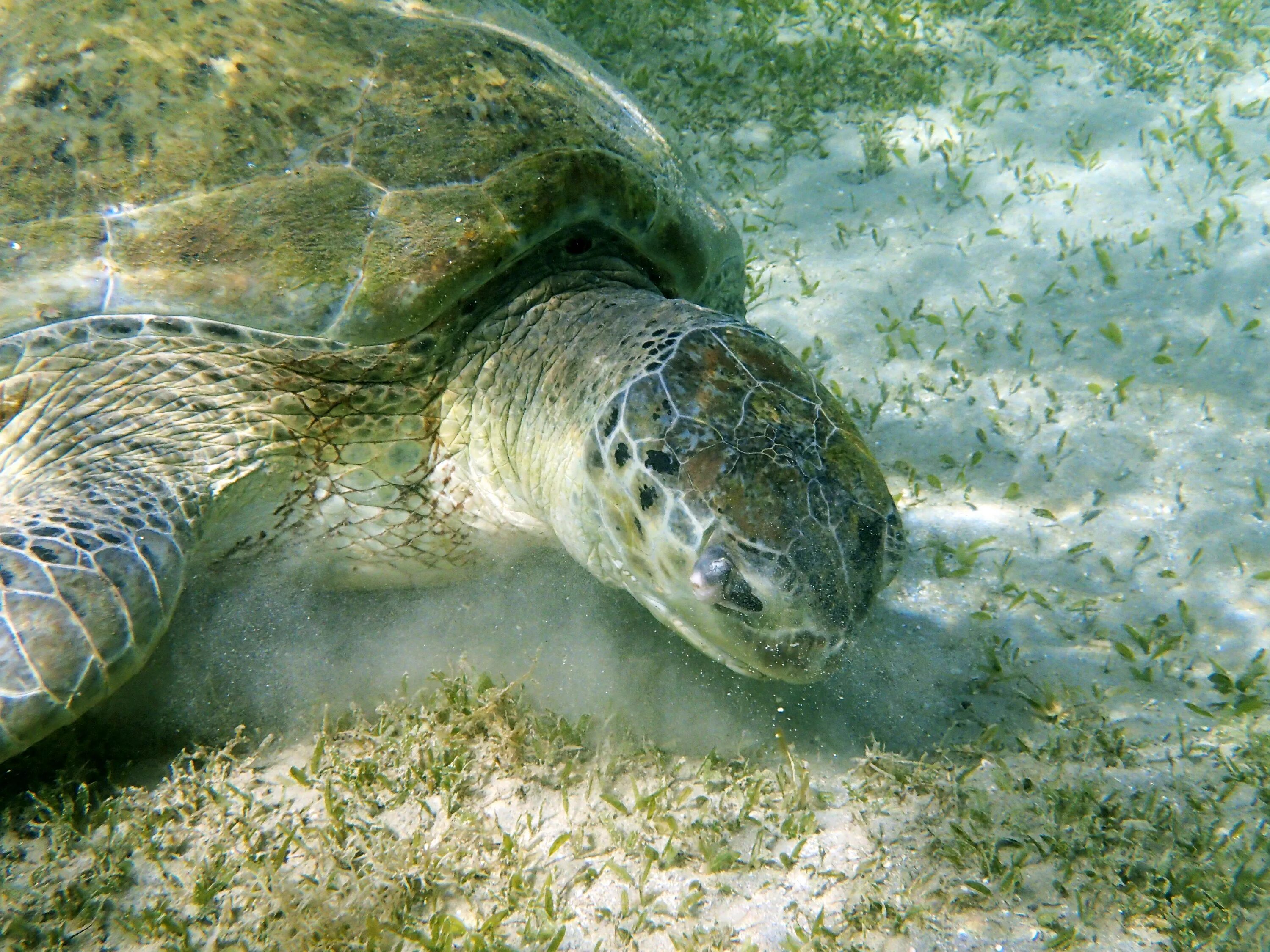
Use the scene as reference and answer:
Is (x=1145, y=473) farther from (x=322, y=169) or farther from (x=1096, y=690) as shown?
(x=322, y=169)

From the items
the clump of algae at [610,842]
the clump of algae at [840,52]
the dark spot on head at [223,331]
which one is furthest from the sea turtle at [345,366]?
the clump of algae at [840,52]

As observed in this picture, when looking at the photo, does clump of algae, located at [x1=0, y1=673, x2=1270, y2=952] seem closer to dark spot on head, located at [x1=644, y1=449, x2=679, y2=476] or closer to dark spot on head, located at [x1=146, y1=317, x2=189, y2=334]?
dark spot on head, located at [x1=644, y1=449, x2=679, y2=476]

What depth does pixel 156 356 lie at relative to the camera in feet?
6.95

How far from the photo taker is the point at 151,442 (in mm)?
2104

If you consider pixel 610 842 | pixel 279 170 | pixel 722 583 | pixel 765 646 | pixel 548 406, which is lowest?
pixel 610 842

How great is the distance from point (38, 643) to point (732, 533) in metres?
1.59

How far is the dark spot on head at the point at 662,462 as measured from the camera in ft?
5.88

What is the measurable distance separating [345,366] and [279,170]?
0.61 metres

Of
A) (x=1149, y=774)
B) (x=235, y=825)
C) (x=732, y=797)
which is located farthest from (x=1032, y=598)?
(x=235, y=825)

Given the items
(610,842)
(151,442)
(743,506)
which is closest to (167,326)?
(151,442)

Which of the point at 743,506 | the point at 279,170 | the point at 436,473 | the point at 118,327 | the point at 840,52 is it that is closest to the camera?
the point at 743,506

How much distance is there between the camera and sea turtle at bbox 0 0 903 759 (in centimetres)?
175

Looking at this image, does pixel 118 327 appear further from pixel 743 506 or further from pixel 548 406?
pixel 743 506

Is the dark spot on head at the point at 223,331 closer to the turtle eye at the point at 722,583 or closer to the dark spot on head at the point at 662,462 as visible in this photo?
the dark spot on head at the point at 662,462
